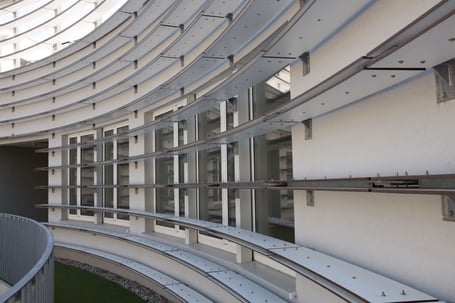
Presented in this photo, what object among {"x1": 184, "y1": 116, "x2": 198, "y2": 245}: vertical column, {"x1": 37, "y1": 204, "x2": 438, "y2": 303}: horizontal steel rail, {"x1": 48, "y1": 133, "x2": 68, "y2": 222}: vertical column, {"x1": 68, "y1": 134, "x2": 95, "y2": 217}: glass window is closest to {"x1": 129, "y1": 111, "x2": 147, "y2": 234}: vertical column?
{"x1": 184, "y1": 116, "x2": 198, "y2": 245}: vertical column

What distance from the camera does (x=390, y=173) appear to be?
2.12 meters

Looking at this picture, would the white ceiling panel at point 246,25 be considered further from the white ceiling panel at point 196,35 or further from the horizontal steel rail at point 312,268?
the horizontal steel rail at point 312,268

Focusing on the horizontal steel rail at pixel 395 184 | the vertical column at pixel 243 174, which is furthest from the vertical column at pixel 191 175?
the horizontal steel rail at pixel 395 184

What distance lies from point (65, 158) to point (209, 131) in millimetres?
4900

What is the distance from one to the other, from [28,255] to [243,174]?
306cm

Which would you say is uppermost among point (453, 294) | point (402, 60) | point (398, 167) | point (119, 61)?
point (119, 61)

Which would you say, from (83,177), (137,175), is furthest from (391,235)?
(83,177)

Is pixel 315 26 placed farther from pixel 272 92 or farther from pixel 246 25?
pixel 272 92

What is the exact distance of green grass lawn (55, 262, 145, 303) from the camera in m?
5.13

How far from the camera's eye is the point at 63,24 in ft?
32.0

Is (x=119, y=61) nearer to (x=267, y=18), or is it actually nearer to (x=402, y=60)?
(x=267, y=18)

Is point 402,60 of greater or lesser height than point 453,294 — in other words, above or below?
above

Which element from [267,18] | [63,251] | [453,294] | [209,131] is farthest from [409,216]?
[63,251]

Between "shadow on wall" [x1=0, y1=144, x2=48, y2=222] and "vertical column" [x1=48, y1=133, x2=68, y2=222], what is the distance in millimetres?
2596
